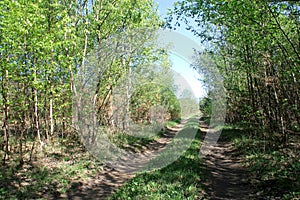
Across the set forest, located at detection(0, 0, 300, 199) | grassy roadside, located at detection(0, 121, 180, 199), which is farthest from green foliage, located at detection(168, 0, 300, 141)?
grassy roadside, located at detection(0, 121, 180, 199)

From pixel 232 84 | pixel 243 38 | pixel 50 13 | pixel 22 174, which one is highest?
pixel 50 13

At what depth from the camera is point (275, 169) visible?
7.36 m

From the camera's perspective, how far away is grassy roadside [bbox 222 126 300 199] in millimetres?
5984

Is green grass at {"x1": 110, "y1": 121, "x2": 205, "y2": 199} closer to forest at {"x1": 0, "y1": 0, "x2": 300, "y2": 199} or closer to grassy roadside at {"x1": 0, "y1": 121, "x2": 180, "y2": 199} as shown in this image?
forest at {"x1": 0, "y1": 0, "x2": 300, "y2": 199}

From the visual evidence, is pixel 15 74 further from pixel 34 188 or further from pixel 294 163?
pixel 294 163

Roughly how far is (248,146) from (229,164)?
2094 millimetres

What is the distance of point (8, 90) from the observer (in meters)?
7.65

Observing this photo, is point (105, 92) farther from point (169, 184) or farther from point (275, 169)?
point (275, 169)

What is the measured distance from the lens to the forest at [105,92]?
6.77 meters

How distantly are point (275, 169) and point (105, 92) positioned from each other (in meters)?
8.15

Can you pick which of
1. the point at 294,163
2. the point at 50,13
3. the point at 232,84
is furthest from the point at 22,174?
the point at 232,84

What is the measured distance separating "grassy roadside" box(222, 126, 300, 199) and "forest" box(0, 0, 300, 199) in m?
0.04

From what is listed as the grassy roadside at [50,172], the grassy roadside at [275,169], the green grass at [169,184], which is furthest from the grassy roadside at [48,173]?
the grassy roadside at [275,169]

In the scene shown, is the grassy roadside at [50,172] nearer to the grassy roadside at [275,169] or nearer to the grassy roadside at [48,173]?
the grassy roadside at [48,173]
